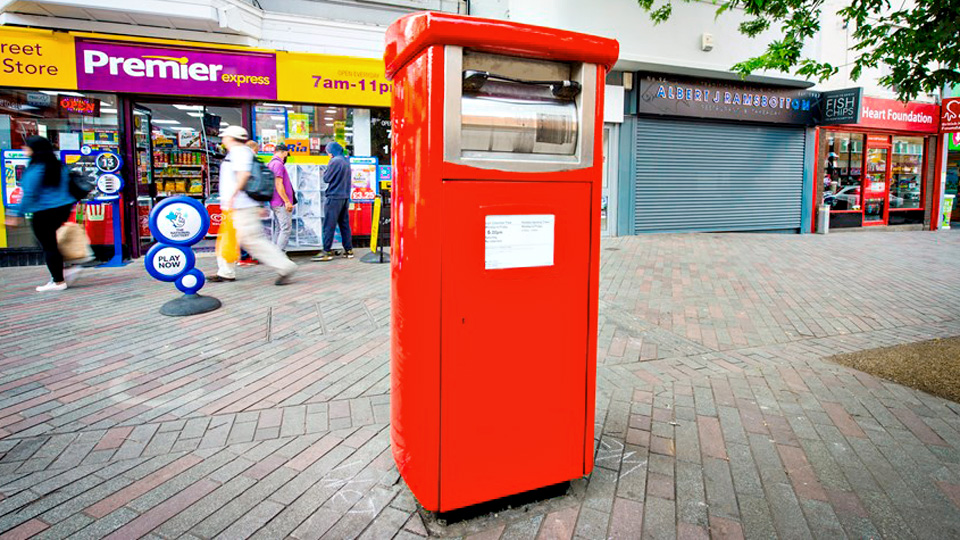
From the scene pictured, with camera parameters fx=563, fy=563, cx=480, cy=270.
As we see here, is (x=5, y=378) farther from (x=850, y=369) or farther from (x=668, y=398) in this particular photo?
(x=850, y=369)

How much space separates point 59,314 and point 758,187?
47.8 ft

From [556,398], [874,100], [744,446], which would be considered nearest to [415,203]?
[556,398]

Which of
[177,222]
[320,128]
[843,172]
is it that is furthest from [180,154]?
[843,172]

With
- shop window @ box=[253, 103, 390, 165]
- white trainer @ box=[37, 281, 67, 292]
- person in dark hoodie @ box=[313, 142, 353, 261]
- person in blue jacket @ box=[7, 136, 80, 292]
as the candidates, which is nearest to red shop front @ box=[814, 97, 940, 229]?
shop window @ box=[253, 103, 390, 165]

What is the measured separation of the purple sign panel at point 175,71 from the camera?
28.2ft

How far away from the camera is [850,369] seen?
4.27m

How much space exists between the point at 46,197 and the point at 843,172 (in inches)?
694

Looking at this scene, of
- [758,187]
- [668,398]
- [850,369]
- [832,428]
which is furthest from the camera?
[758,187]

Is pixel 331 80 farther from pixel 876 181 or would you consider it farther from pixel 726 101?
pixel 876 181

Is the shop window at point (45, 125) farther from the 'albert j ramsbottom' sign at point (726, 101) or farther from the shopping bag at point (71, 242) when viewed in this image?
the 'albert j ramsbottom' sign at point (726, 101)

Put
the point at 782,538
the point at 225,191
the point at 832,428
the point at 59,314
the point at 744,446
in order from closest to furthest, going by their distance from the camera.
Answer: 1. the point at 782,538
2. the point at 744,446
3. the point at 832,428
4. the point at 59,314
5. the point at 225,191

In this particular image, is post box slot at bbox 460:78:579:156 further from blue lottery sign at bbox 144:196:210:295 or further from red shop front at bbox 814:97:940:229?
red shop front at bbox 814:97:940:229

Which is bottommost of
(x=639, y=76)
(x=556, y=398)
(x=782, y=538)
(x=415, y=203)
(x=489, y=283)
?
(x=782, y=538)

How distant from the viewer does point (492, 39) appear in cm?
200
